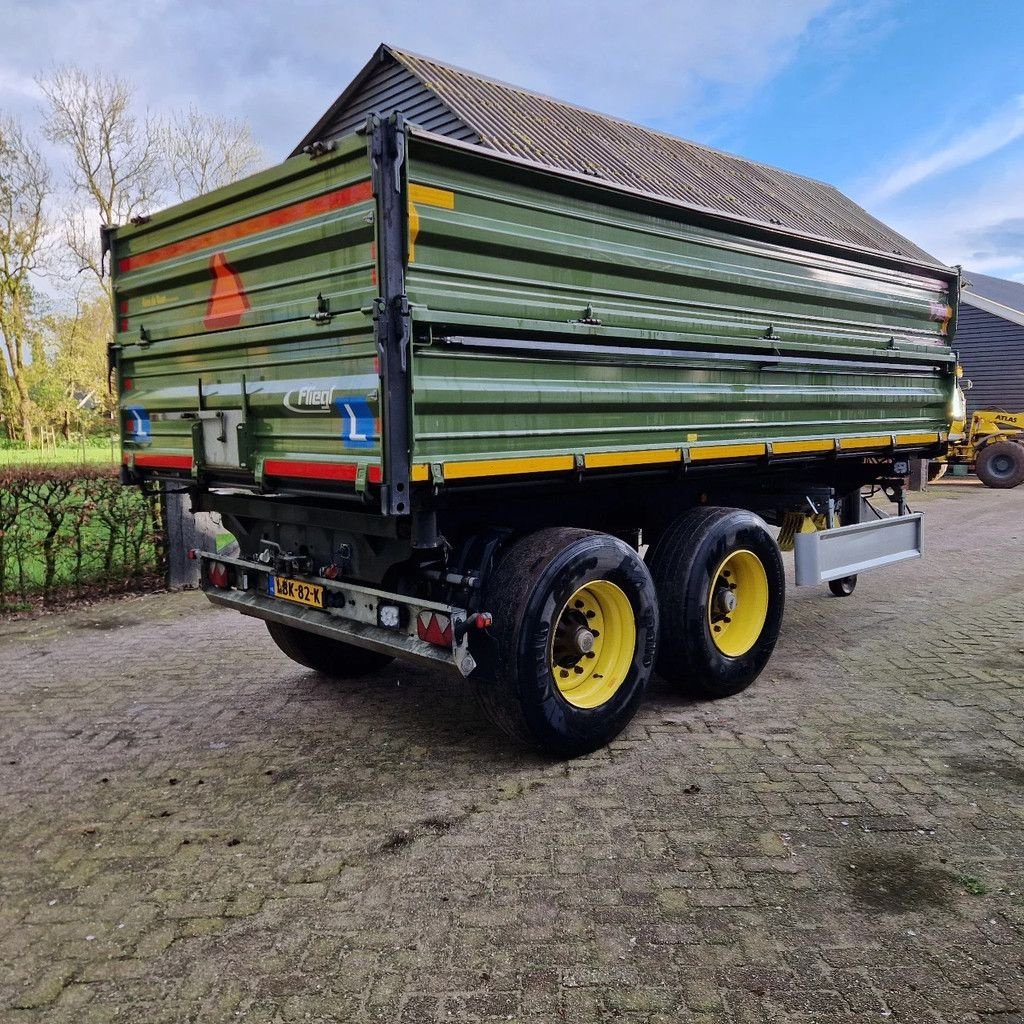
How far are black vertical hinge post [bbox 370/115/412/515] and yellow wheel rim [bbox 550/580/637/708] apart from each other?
46.6 inches

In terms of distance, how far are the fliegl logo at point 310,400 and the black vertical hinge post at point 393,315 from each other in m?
0.37

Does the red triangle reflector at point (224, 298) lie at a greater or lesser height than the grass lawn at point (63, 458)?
greater

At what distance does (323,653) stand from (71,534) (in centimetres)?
343

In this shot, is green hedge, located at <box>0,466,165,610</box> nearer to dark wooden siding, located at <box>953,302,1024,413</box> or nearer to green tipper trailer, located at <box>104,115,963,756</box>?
green tipper trailer, located at <box>104,115,963,756</box>

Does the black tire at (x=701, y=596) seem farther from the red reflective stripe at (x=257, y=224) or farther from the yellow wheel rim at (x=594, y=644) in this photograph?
the red reflective stripe at (x=257, y=224)

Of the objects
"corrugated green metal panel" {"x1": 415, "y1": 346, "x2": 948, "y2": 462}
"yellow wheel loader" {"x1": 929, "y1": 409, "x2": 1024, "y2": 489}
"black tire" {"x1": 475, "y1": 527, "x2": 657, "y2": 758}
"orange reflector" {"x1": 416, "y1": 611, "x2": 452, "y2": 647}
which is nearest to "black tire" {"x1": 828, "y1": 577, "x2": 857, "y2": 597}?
"corrugated green metal panel" {"x1": 415, "y1": 346, "x2": 948, "y2": 462}

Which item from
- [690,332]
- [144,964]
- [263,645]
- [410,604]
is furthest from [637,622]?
[263,645]

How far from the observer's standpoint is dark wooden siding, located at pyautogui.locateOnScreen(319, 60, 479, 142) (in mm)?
12473

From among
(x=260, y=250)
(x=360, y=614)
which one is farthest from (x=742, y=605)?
(x=260, y=250)

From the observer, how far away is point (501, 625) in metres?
3.82

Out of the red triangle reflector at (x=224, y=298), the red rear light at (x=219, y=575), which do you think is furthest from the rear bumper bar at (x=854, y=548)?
the red triangle reflector at (x=224, y=298)

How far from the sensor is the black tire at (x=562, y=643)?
3.82 metres

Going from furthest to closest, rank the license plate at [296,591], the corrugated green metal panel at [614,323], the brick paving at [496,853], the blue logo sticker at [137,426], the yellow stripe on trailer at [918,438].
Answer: the yellow stripe on trailer at [918,438] < the blue logo sticker at [137,426] < the license plate at [296,591] < the corrugated green metal panel at [614,323] < the brick paving at [496,853]

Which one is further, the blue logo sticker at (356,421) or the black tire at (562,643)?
the black tire at (562,643)
